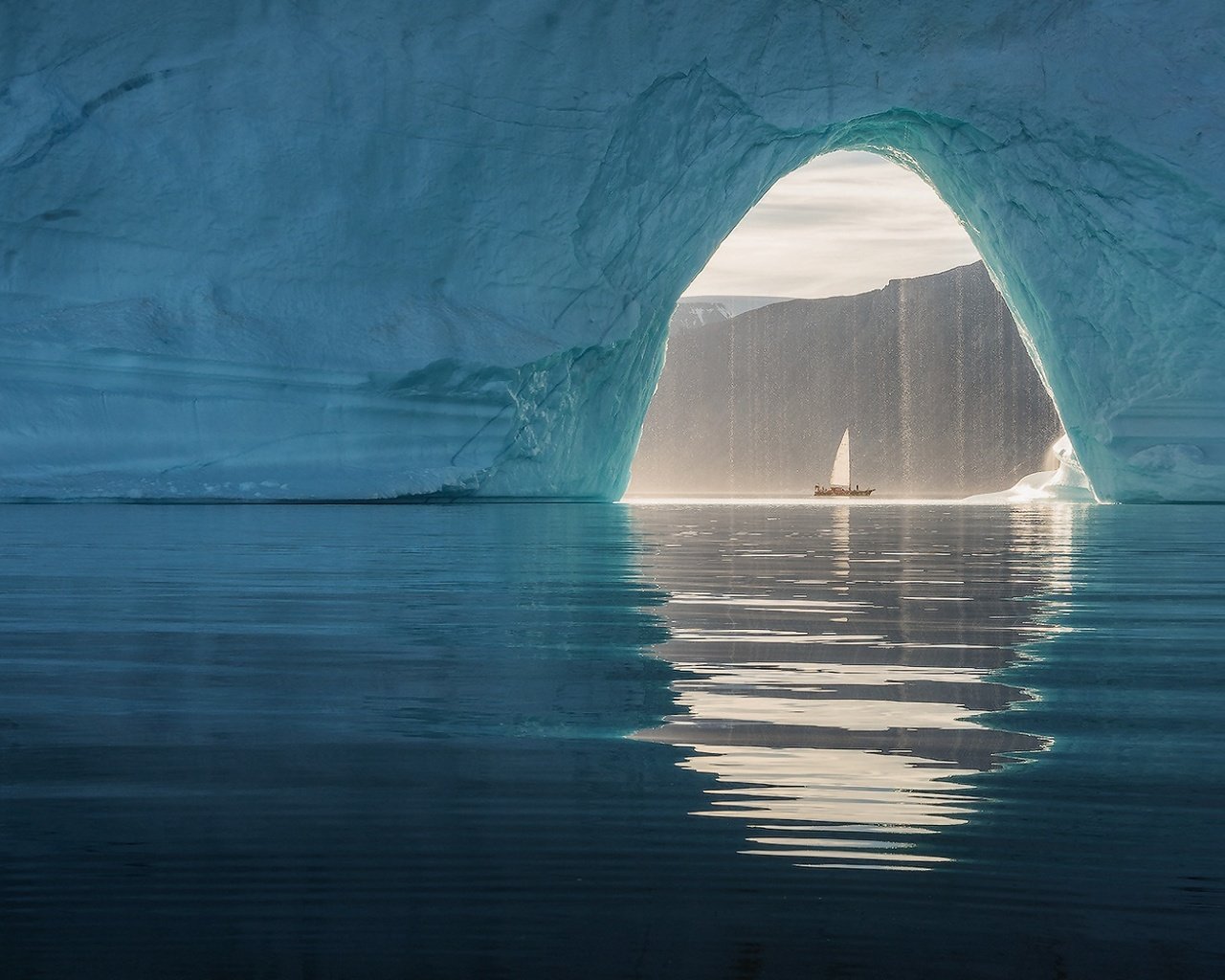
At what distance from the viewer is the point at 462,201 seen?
468 inches

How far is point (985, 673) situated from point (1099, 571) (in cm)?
279

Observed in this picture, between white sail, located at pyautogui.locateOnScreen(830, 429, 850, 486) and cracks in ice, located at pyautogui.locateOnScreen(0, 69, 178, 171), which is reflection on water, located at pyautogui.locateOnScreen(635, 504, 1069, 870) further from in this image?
white sail, located at pyautogui.locateOnScreen(830, 429, 850, 486)

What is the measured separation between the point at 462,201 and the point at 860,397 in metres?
42.7

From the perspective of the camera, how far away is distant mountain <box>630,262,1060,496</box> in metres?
49.8

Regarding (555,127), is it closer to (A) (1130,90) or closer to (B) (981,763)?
(A) (1130,90)

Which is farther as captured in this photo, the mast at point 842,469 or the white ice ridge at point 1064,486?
the mast at point 842,469

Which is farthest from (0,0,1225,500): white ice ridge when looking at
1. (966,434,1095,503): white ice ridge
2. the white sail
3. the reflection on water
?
the white sail

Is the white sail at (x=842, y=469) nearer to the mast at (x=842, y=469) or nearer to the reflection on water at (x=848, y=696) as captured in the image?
the mast at (x=842, y=469)

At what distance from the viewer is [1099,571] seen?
15.9 feet

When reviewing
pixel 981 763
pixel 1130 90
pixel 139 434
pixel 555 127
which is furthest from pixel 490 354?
pixel 981 763

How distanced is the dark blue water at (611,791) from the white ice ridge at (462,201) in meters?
8.29

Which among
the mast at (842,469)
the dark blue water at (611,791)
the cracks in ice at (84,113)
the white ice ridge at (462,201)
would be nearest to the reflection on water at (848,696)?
the dark blue water at (611,791)

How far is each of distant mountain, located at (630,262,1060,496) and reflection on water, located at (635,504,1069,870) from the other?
4345 centimetres

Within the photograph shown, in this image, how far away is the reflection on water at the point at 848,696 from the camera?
49.4 inches
